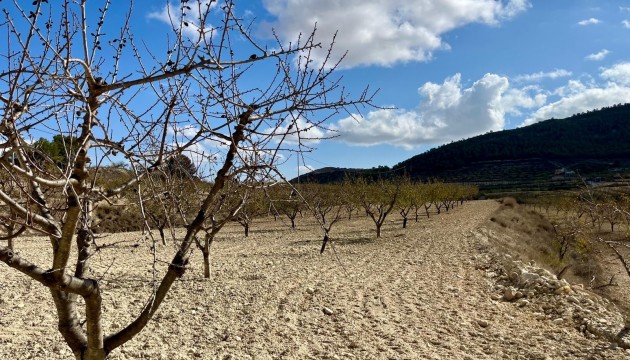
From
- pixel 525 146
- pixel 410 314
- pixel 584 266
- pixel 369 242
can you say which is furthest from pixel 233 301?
pixel 525 146

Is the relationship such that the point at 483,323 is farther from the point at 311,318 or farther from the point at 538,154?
the point at 538,154

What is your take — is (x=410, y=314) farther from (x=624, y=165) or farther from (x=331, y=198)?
(x=624, y=165)

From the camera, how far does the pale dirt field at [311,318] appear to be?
661 centimetres

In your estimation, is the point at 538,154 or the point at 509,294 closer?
the point at 509,294

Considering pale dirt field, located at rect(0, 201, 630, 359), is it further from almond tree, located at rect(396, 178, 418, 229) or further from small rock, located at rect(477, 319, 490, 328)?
almond tree, located at rect(396, 178, 418, 229)

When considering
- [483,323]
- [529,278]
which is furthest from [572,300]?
[483,323]

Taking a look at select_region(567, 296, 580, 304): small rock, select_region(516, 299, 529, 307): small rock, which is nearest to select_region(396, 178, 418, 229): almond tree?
select_region(516, 299, 529, 307): small rock

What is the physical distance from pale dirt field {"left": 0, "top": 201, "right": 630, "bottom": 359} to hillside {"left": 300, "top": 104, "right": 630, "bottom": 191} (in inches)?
3130

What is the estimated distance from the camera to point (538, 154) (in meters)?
116

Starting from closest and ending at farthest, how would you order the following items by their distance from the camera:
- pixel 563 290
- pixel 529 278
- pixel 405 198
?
pixel 563 290 → pixel 529 278 → pixel 405 198

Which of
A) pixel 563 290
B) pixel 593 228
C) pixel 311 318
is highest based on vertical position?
pixel 311 318

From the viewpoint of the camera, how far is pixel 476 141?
14375 centimetres

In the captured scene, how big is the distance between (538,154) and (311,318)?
120 m

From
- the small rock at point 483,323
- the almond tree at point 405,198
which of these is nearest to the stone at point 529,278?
the small rock at point 483,323
